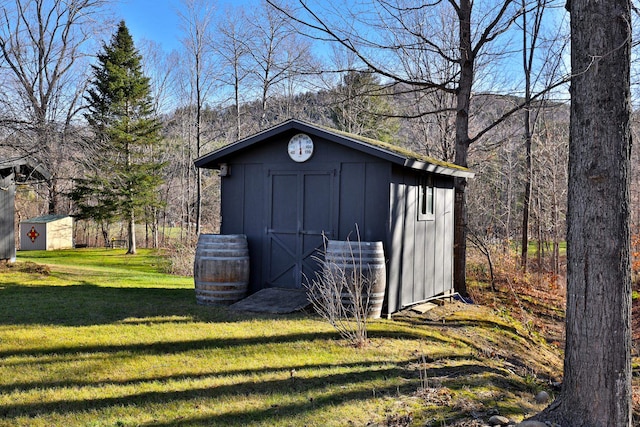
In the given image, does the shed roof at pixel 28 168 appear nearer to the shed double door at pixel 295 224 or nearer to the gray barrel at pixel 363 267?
the shed double door at pixel 295 224

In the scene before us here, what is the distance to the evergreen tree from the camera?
2075cm

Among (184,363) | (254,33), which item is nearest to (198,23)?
(254,33)

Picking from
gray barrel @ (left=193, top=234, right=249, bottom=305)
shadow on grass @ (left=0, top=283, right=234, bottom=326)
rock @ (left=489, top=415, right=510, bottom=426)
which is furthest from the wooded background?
rock @ (left=489, top=415, right=510, bottom=426)

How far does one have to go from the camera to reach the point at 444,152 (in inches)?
591

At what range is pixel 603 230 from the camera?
3.61m

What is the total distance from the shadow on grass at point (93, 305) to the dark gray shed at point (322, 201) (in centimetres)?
129

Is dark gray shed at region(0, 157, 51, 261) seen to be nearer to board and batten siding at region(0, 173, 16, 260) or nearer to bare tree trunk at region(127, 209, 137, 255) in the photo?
board and batten siding at region(0, 173, 16, 260)

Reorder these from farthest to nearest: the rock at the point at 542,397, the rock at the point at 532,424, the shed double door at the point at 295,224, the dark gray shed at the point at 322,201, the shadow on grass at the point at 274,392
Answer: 1. the shed double door at the point at 295,224
2. the dark gray shed at the point at 322,201
3. the rock at the point at 542,397
4. the shadow on grass at the point at 274,392
5. the rock at the point at 532,424

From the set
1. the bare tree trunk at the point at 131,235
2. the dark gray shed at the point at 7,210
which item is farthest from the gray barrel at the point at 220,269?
the bare tree trunk at the point at 131,235

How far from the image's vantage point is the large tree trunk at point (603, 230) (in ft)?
11.8

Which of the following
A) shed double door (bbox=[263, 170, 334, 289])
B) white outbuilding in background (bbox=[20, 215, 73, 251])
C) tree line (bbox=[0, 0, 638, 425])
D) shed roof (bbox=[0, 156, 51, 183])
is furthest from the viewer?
white outbuilding in background (bbox=[20, 215, 73, 251])

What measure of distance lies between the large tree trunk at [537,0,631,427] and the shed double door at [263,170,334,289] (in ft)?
13.8

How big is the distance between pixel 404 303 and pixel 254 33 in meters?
14.8

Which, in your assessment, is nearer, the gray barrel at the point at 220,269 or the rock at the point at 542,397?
the rock at the point at 542,397
